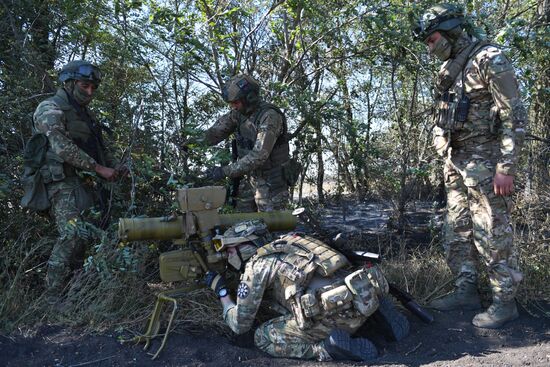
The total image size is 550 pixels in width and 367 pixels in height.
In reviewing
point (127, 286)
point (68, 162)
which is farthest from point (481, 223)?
point (68, 162)

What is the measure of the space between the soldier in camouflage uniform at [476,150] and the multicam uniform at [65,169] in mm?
2695

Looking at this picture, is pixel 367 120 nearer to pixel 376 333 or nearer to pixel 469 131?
pixel 469 131

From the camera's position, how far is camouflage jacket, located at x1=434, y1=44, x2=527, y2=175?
3424mm

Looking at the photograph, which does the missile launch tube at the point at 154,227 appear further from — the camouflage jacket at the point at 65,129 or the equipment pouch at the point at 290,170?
the equipment pouch at the point at 290,170

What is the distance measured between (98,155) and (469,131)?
2940mm

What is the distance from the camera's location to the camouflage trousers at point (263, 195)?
183 inches

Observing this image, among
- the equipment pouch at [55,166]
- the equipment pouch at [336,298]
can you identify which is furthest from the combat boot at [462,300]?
the equipment pouch at [55,166]

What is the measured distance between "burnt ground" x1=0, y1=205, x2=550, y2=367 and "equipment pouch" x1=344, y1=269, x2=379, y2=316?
0.34 metres

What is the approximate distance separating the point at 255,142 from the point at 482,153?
1812 mm

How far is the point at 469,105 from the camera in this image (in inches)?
146

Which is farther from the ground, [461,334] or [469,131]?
[469,131]

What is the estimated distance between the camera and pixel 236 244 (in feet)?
11.1

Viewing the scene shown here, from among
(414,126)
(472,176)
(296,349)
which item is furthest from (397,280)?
(414,126)

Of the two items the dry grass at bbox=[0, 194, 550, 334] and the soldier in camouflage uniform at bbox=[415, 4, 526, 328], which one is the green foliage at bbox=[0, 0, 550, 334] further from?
the soldier in camouflage uniform at bbox=[415, 4, 526, 328]
